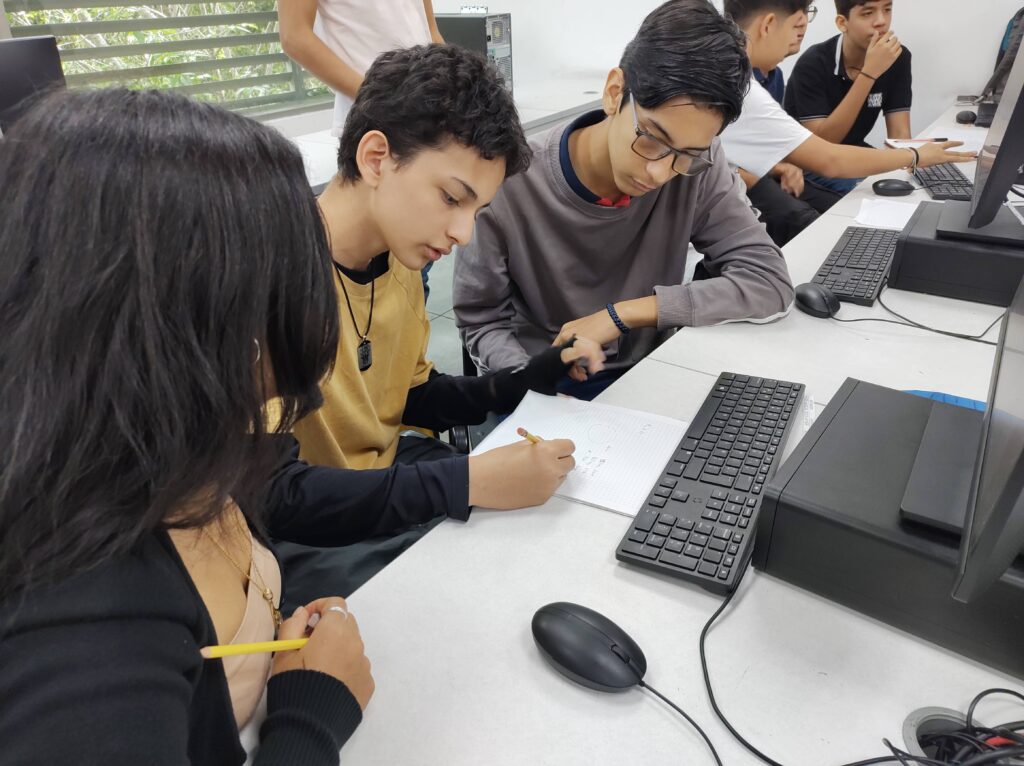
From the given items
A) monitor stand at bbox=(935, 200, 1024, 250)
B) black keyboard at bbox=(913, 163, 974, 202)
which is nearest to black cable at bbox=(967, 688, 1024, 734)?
monitor stand at bbox=(935, 200, 1024, 250)

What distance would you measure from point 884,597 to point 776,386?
0.40 metres

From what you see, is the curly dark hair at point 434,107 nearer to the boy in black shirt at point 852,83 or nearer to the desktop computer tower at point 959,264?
the desktop computer tower at point 959,264

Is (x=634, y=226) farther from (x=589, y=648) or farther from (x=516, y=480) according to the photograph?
(x=589, y=648)

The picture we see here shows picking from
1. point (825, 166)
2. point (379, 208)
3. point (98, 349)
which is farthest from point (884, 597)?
point (825, 166)

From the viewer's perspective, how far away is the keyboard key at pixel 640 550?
0.68 meters

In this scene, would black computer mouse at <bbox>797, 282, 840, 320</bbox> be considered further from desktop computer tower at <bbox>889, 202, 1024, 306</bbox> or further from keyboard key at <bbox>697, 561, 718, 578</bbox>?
keyboard key at <bbox>697, 561, 718, 578</bbox>

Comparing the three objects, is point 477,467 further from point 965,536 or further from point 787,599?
point 965,536

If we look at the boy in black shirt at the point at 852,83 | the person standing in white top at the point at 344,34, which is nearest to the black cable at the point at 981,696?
the person standing in white top at the point at 344,34

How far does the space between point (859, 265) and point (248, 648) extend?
131 centimetres

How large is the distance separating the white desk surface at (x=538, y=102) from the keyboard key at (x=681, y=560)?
1511 millimetres

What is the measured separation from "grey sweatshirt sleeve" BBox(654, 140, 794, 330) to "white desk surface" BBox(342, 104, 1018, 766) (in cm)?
56

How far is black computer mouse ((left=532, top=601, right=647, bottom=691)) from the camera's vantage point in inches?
22.1

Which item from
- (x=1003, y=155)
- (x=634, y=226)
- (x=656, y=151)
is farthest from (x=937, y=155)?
(x=656, y=151)

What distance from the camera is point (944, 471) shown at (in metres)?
0.65
